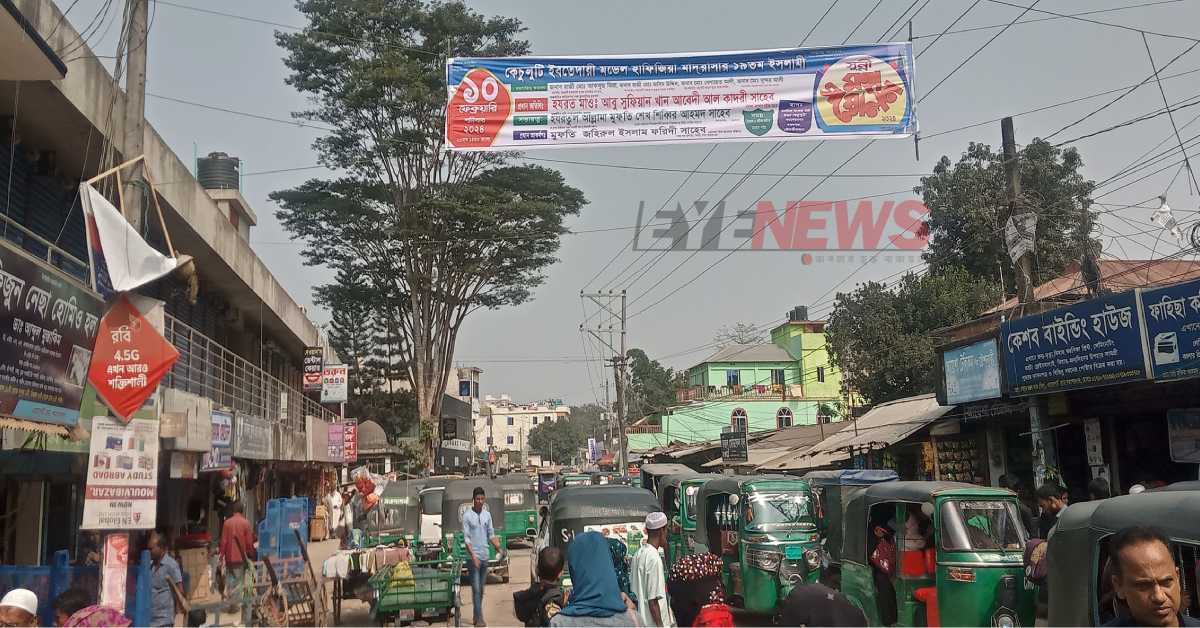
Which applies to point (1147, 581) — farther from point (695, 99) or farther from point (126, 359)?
point (695, 99)

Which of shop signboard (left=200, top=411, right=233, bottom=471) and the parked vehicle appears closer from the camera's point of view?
the parked vehicle

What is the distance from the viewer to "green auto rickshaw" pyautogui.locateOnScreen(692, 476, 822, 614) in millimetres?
13039

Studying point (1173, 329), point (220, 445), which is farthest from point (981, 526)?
point (220, 445)

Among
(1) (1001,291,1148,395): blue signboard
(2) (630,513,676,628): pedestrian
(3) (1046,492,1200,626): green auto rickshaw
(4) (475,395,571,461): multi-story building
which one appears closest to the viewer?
(3) (1046,492,1200,626): green auto rickshaw

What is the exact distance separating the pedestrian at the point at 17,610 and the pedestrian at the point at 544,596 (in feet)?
10.2

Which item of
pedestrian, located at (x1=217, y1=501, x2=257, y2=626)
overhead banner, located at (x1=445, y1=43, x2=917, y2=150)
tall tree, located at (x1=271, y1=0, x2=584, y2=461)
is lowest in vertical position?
pedestrian, located at (x1=217, y1=501, x2=257, y2=626)

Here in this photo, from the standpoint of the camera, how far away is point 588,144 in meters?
11.8

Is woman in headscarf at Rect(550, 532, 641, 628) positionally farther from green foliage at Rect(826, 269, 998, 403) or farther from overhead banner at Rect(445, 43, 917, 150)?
green foliage at Rect(826, 269, 998, 403)

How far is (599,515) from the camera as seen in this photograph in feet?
44.3

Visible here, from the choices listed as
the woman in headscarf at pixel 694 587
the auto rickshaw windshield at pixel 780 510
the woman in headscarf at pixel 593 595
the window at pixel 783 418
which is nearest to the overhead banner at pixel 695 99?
the auto rickshaw windshield at pixel 780 510

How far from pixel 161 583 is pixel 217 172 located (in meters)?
24.6

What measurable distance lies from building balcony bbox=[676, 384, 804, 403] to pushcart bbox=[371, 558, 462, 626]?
5054 cm

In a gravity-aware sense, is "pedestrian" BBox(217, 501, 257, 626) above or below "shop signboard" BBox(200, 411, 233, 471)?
below

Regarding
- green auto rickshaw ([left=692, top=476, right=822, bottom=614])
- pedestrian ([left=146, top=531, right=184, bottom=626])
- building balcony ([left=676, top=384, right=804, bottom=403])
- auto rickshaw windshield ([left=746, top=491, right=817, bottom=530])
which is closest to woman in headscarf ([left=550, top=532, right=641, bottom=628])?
pedestrian ([left=146, top=531, right=184, bottom=626])
